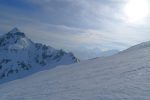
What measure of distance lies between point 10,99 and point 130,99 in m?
7.69

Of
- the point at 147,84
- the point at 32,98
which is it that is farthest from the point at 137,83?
the point at 32,98

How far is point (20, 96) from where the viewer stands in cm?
1750

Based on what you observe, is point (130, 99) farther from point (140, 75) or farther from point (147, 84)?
point (140, 75)

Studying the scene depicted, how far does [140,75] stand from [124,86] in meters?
2.03

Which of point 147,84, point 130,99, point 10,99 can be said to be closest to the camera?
point 130,99

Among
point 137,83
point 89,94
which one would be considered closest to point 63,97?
point 89,94

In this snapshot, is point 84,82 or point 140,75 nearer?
point 140,75

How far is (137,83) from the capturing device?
14.4m

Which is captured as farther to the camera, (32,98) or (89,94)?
(32,98)

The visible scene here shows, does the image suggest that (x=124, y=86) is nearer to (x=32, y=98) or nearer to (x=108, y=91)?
(x=108, y=91)

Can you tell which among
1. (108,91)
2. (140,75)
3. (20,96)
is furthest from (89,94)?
(20,96)

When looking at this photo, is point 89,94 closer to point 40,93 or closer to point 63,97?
point 63,97

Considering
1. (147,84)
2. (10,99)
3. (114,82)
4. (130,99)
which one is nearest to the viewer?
(130,99)

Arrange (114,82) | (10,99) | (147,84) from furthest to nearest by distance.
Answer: (10,99), (114,82), (147,84)
